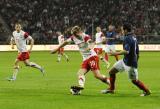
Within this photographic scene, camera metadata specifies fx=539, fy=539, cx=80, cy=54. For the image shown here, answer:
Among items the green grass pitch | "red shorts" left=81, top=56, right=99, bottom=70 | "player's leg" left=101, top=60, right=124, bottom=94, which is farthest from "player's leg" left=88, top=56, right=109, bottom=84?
the green grass pitch

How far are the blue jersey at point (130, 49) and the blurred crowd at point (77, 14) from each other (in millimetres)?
44553

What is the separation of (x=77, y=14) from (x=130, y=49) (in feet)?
156

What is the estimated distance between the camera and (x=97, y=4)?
6581cm

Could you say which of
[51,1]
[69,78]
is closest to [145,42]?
[51,1]

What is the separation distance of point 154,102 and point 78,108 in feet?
8.47

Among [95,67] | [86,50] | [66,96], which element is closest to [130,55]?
[95,67]

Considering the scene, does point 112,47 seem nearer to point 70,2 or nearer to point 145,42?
point 145,42

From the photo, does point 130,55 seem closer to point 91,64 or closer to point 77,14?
point 91,64

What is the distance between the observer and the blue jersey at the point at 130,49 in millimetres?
17328

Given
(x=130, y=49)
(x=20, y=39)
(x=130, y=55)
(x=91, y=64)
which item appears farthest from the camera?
(x=20, y=39)

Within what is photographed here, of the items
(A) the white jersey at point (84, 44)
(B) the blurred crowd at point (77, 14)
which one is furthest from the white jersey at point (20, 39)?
(B) the blurred crowd at point (77, 14)

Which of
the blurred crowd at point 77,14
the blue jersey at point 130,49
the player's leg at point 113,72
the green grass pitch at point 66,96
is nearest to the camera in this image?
the green grass pitch at point 66,96

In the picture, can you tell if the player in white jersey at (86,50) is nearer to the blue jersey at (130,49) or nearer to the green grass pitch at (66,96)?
the green grass pitch at (66,96)

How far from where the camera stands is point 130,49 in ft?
57.2
